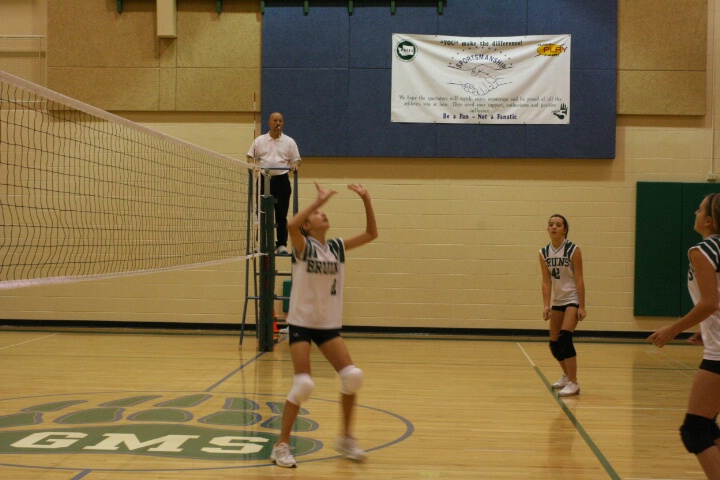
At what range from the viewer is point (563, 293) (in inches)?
318

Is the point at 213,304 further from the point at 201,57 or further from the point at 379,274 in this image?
the point at 201,57

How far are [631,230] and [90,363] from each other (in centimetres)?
858

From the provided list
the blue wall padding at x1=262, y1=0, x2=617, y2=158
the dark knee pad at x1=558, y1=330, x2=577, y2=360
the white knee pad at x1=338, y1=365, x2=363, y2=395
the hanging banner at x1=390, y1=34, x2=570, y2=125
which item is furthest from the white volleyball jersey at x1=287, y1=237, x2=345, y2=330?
the hanging banner at x1=390, y1=34, x2=570, y2=125

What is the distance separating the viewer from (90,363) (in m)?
9.68

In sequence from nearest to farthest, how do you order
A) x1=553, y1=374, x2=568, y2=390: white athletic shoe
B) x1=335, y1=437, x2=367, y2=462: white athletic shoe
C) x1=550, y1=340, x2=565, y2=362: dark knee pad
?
1. x1=335, y1=437, x2=367, y2=462: white athletic shoe
2. x1=550, y1=340, x2=565, y2=362: dark knee pad
3. x1=553, y1=374, x2=568, y2=390: white athletic shoe

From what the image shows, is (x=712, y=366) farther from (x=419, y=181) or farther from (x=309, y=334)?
(x=419, y=181)

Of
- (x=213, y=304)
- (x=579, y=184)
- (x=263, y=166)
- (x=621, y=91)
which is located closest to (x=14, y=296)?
(x=213, y=304)

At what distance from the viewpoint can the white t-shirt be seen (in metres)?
11.2

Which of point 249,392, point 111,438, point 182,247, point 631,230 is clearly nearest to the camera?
point 111,438

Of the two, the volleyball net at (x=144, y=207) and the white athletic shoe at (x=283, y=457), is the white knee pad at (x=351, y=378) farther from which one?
the volleyball net at (x=144, y=207)

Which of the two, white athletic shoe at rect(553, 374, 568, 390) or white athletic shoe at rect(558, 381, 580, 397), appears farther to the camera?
white athletic shoe at rect(553, 374, 568, 390)

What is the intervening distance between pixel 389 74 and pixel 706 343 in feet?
32.1

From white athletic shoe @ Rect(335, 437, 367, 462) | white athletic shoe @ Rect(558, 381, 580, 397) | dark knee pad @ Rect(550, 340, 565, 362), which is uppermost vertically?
dark knee pad @ Rect(550, 340, 565, 362)

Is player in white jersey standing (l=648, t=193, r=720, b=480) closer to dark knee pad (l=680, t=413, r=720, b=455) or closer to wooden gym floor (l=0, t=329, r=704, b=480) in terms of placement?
dark knee pad (l=680, t=413, r=720, b=455)
